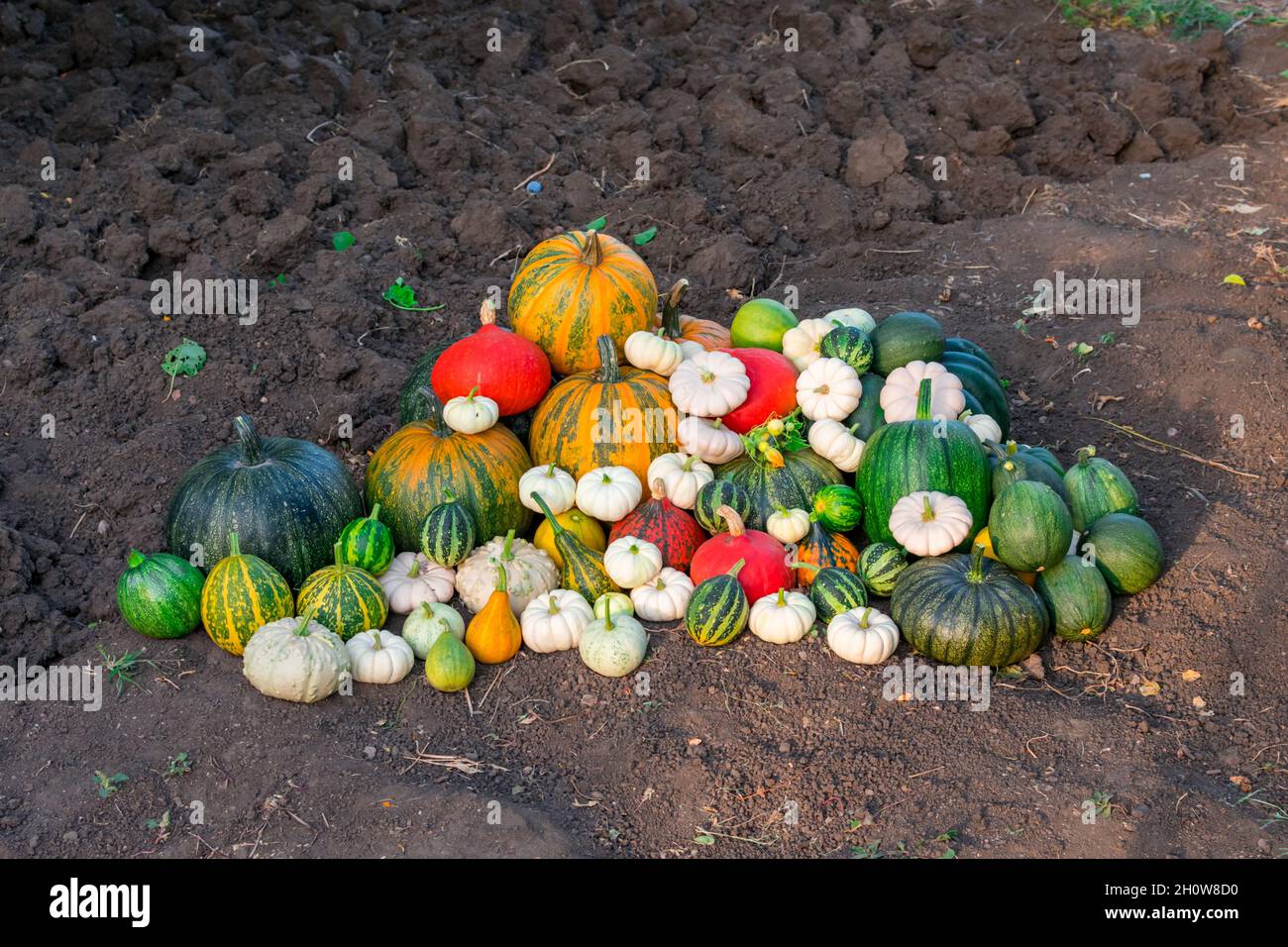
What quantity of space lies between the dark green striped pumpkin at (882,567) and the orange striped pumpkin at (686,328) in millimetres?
1400

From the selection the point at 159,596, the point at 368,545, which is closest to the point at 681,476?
the point at 368,545

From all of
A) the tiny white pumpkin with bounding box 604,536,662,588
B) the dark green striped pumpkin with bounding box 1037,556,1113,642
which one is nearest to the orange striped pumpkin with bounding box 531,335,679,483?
the tiny white pumpkin with bounding box 604,536,662,588

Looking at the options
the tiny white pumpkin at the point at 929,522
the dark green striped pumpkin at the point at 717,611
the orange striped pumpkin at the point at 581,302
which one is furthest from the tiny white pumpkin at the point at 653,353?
the tiny white pumpkin at the point at 929,522

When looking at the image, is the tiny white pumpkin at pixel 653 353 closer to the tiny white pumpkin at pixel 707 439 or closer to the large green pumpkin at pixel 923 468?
the tiny white pumpkin at pixel 707 439

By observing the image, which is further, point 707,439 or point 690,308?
point 690,308

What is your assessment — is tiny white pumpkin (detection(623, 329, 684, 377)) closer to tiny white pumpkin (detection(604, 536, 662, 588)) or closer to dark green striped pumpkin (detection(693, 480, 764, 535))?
dark green striped pumpkin (detection(693, 480, 764, 535))

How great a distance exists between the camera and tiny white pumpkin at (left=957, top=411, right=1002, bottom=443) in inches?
218

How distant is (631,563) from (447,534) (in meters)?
0.80

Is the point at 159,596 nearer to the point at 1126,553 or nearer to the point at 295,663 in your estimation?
→ the point at 295,663

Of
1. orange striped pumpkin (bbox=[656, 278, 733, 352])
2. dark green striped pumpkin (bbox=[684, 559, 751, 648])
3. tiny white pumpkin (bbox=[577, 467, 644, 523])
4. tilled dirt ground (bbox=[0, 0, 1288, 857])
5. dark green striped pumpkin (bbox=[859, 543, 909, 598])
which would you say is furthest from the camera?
orange striped pumpkin (bbox=[656, 278, 733, 352])

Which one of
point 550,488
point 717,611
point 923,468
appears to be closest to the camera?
point 717,611

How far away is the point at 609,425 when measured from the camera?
5.56m

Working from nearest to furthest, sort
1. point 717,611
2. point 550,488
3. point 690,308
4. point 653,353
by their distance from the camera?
point 717,611
point 550,488
point 653,353
point 690,308

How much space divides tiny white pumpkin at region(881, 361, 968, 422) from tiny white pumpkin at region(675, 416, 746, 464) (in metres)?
0.70
